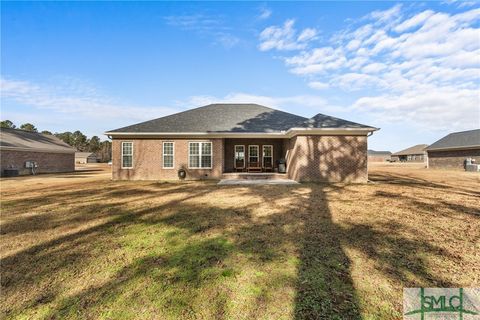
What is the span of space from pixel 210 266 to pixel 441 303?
10.1ft

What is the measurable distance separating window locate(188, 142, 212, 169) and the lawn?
8.77 m

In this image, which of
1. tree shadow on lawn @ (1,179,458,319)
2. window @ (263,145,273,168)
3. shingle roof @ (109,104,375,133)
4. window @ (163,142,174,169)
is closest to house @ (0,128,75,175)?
shingle roof @ (109,104,375,133)

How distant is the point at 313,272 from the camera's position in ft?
12.0

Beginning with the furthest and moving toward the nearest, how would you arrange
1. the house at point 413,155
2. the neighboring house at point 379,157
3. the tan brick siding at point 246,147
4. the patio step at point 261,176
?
the neighboring house at point 379,157 → the house at point 413,155 → the tan brick siding at point 246,147 → the patio step at point 261,176

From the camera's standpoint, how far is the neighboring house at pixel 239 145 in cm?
1398

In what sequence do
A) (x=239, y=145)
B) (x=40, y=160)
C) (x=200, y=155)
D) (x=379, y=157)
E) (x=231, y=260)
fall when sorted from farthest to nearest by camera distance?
A: (x=379, y=157) < (x=40, y=160) < (x=239, y=145) < (x=200, y=155) < (x=231, y=260)

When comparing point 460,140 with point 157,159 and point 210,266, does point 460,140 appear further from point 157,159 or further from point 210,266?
point 210,266

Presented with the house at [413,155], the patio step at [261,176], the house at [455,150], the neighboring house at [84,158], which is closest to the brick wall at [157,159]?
the patio step at [261,176]

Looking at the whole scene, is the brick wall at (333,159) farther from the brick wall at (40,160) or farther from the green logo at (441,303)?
the brick wall at (40,160)

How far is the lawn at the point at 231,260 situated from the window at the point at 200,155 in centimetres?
877

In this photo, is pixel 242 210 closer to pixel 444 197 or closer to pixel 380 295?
pixel 380 295

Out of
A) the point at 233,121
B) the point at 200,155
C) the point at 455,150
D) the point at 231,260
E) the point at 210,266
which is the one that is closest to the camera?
the point at 210,266

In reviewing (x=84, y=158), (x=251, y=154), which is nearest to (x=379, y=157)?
(x=251, y=154)

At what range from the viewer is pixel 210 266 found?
3865 mm
